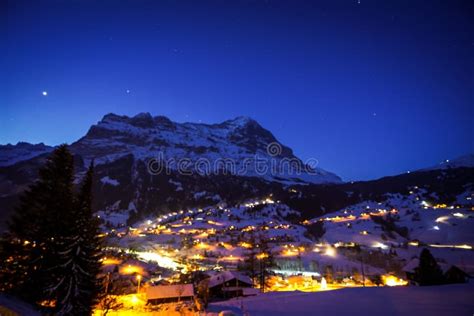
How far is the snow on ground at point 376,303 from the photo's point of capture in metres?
18.9

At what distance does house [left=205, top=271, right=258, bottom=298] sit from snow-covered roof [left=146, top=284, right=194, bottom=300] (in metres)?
3.55

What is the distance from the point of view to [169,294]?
4072 centimetres

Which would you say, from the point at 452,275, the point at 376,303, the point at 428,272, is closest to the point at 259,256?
the point at 452,275

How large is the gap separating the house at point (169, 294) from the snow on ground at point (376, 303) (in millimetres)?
17646

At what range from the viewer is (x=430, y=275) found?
33969 mm

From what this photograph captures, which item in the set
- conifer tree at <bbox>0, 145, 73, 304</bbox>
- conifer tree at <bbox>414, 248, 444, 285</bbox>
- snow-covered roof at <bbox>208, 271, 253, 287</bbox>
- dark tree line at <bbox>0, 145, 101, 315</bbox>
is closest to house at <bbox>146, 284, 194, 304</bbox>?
snow-covered roof at <bbox>208, 271, 253, 287</bbox>

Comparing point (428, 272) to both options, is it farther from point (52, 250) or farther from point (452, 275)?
point (52, 250)

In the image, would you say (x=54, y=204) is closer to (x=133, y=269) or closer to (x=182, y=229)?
(x=133, y=269)

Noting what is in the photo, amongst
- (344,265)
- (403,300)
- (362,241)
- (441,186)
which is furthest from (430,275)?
(441,186)

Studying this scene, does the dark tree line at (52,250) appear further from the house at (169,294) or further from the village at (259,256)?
the house at (169,294)

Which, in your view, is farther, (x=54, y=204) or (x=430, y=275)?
(x=430, y=275)

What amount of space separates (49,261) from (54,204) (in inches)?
141

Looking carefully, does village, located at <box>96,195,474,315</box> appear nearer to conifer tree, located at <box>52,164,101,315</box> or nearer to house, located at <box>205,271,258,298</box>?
house, located at <box>205,271,258,298</box>

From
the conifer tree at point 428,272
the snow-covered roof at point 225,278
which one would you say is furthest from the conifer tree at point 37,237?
the conifer tree at point 428,272
